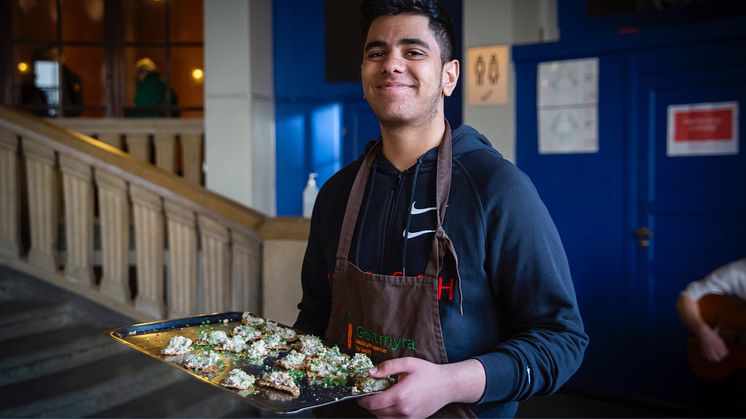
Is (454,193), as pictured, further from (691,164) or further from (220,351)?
(691,164)

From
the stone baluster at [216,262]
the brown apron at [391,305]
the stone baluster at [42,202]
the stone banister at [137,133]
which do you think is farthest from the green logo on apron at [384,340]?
the stone banister at [137,133]

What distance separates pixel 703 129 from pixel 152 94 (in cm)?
499

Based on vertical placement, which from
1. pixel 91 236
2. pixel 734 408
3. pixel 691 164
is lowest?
pixel 734 408

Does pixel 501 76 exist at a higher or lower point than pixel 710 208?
higher

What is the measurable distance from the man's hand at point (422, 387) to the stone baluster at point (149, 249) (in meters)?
3.19

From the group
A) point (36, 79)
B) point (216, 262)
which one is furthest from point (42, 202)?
point (36, 79)

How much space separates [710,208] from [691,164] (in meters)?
0.30

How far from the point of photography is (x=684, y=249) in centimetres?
446

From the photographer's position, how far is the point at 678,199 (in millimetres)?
4480

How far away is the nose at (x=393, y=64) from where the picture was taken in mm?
1532

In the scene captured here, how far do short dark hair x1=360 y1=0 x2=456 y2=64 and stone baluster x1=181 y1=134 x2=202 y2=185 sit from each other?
5.19 m

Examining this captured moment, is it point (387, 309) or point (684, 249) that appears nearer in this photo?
point (387, 309)

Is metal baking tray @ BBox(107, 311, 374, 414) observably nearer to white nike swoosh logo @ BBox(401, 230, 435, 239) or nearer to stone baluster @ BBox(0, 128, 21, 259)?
white nike swoosh logo @ BBox(401, 230, 435, 239)

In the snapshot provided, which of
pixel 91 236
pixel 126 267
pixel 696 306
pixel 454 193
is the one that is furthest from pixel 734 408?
pixel 91 236
